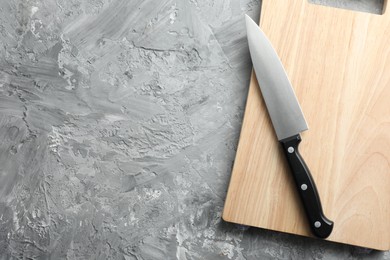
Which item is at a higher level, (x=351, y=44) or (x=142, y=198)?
(x=351, y=44)

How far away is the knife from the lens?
108cm

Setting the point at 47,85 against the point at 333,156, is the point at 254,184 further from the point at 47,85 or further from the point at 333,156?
the point at 47,85

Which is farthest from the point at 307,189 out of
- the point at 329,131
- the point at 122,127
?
the point at 122,127

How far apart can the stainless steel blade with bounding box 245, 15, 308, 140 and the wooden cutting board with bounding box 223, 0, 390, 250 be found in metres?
0.02

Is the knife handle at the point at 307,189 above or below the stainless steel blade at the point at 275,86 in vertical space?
below

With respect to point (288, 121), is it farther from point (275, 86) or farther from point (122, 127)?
point (122, 127)

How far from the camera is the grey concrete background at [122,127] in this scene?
116 cm

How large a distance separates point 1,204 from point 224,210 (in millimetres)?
472

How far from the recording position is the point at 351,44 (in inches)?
43.3

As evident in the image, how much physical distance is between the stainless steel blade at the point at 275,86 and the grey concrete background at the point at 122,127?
2.3 inches

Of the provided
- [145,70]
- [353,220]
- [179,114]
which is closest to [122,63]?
[145,70]

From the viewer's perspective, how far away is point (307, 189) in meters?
1.08

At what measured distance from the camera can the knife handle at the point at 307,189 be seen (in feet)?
3.54

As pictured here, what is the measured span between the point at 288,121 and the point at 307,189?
135 mm
